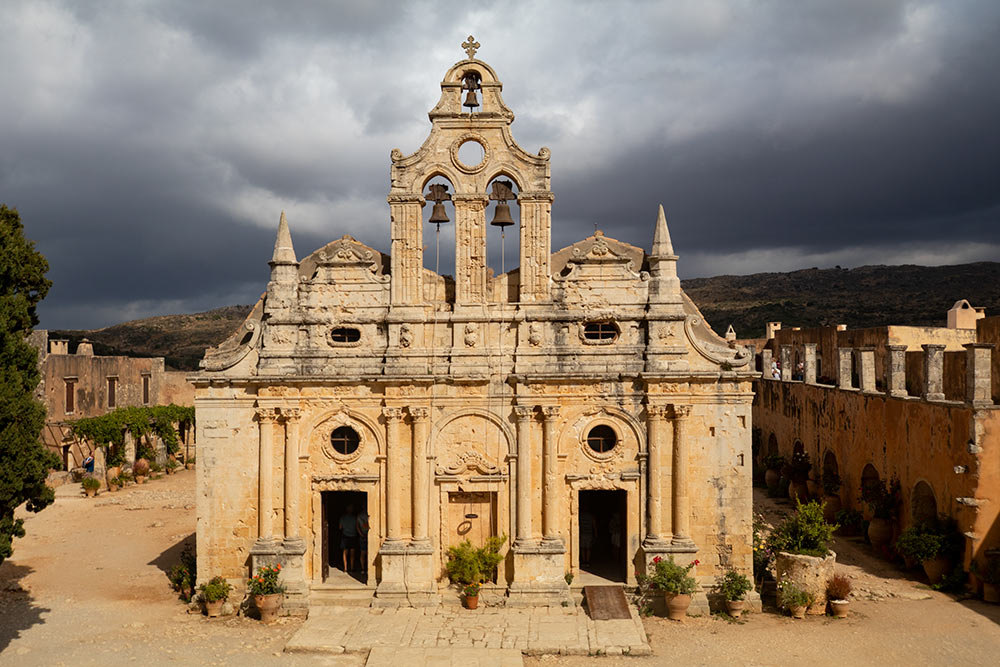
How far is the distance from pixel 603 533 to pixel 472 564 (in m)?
4.45

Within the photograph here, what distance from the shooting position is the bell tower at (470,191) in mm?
17031

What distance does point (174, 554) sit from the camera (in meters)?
21.5

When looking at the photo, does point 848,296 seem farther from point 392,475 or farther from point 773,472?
point 392,475

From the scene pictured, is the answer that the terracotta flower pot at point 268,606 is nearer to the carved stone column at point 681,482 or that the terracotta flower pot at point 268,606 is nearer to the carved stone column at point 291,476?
the carved stone column at point 291,476

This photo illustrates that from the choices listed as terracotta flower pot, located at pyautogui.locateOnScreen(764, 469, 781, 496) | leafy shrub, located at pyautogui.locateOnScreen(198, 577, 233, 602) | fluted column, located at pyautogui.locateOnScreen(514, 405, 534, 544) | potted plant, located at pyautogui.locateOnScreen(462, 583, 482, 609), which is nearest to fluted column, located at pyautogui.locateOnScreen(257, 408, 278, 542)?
leafy shrub, located at pyautogui.locateOnScreen(198, 577, 233, 602)

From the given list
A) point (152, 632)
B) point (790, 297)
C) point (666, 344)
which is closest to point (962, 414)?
point (666, 344)

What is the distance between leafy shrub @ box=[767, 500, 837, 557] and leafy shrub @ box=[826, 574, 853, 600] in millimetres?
584

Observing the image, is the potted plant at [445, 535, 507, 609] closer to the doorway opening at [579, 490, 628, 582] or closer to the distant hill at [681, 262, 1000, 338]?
the doorway opening at [579, 490, 628, 582]

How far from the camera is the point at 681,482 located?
16406 millimetres

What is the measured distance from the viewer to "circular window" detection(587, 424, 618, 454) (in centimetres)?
1686

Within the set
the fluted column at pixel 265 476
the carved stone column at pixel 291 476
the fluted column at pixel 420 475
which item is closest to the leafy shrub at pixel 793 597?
the fluted column at pixel 420 475

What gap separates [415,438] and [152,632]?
646 cm

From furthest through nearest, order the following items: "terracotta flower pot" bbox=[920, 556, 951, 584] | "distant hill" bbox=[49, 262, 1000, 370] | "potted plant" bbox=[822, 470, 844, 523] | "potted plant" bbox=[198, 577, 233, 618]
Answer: "distant hill" bbox=[49, 262, 1000, 370]
"potted plant" bbox=[822, 470, 844, 523]
"terracotta flower pot" bbox=[920, 556, 951, 584]
"potted plant" bbox=[198, 577, 233, 618]

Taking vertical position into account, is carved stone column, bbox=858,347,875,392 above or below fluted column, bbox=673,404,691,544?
above
